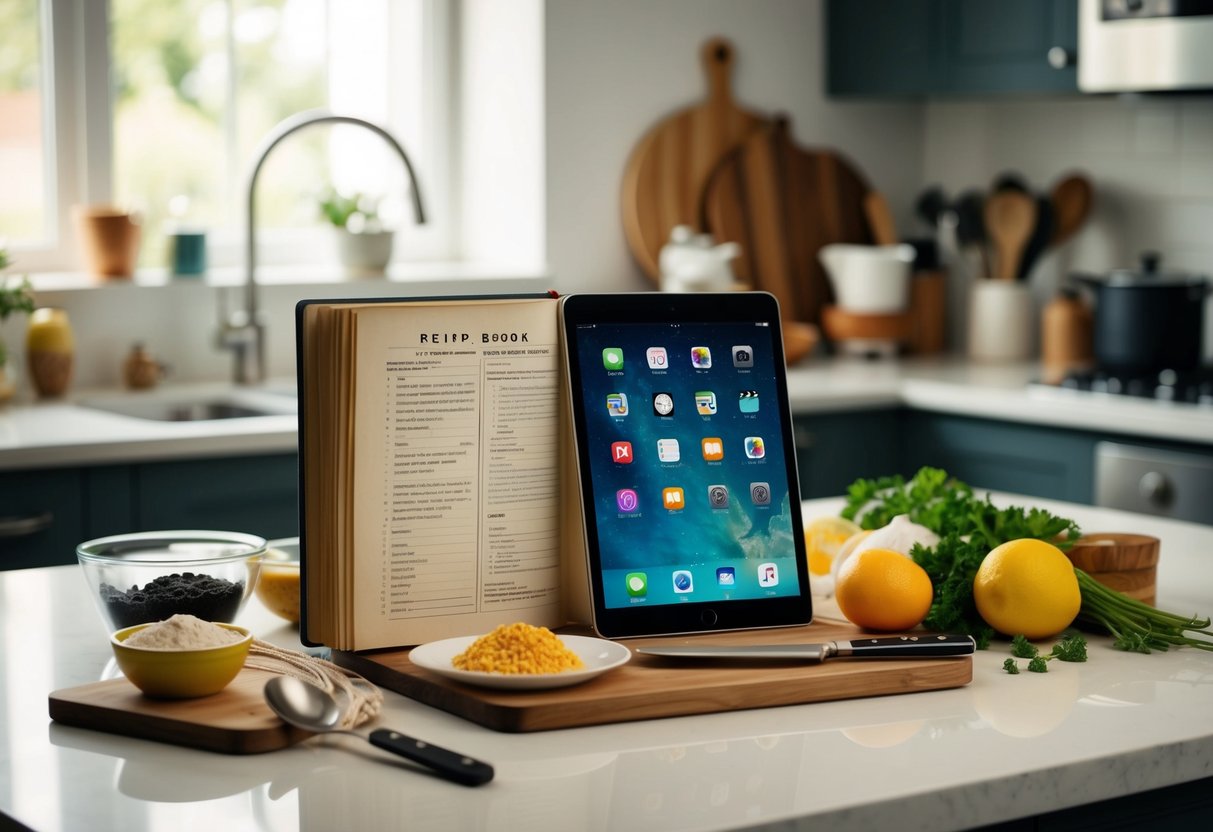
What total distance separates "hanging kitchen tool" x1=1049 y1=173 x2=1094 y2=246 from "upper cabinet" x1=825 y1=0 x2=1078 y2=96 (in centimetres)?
32

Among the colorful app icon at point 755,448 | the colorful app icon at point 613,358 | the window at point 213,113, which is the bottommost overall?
the colorful app icon at point 755,448

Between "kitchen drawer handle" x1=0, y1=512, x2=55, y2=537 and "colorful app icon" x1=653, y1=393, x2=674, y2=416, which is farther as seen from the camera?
"kitchen drawer handle" x1=0, y1=512, x2=55, y2=537

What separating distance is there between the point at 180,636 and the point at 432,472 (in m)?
0.26

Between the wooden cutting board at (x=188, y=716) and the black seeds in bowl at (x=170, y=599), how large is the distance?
11 centimetres

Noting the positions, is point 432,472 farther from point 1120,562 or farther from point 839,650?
point 1120,562

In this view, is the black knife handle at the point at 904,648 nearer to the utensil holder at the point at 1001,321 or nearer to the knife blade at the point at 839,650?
the knife blade at the point at 839,650

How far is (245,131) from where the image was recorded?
3701mm

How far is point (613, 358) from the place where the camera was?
1398 mm

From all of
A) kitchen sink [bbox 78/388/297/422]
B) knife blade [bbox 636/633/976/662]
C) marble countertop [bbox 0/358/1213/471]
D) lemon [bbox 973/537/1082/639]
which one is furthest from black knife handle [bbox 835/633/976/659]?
kitchen sink [bbox 78/388/297/422]

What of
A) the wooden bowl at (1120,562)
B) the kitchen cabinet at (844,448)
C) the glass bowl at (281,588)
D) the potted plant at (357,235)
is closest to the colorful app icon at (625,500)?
the glass bowl at (281,588)

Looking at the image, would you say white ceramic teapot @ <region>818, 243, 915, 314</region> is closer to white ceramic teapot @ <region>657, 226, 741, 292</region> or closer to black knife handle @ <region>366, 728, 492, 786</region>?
white ceramic teapot @ <region>657, 226, 741, 292</region>

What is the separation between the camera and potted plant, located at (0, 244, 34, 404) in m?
3.02

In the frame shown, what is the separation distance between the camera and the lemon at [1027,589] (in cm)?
139

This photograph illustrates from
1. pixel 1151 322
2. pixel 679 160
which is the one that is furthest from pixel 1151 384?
pixel 679 160
